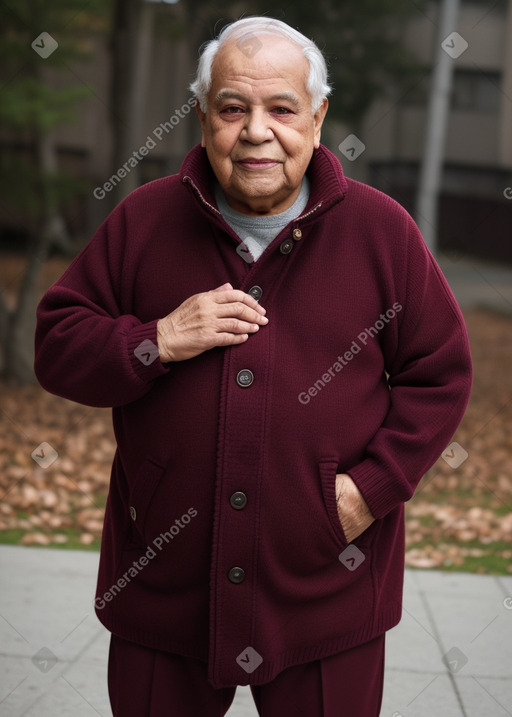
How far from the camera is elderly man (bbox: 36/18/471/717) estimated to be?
2.16 meters

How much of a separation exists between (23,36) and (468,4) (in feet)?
49.3

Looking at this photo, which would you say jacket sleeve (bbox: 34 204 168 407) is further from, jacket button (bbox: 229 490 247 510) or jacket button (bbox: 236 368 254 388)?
jacket button (bbox: 229 490 247 510)

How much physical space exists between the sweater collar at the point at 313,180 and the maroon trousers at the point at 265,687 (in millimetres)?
1044

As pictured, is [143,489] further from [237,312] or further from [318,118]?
[318,118]

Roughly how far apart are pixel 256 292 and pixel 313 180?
294mm

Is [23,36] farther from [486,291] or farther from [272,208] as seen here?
[486,291]

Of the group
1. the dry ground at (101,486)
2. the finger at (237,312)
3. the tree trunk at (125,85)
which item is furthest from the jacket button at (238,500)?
the tree trunk at (125,85)

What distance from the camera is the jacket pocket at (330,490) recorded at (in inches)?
86.7

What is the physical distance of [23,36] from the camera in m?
10.7

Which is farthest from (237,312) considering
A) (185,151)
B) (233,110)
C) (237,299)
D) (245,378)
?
(185,151)

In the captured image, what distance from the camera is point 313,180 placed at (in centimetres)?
225

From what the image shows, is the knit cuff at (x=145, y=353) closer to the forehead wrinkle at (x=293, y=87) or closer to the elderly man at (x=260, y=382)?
the elderly man at (x=260, y=382)

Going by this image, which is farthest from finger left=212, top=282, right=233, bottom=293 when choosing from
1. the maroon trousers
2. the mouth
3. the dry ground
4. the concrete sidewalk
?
the dry ground

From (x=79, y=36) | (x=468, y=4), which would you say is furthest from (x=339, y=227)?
(x=468, y=4)
